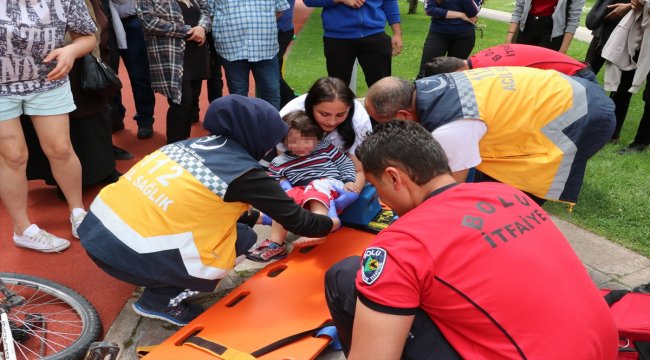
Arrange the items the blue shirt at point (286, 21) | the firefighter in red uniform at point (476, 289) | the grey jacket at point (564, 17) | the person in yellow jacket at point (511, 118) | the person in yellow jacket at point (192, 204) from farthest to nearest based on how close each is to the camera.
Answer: the blue shirt at point (286, 21) → the grey jacket at point (564, 17) → the person in yellow jacket at point (511, 118) → the person in yellow jacket at point (192, 204) → the firefighter in red uniform at point (476, 289)

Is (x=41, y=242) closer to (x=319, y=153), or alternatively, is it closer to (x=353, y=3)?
(x=319, y=153)

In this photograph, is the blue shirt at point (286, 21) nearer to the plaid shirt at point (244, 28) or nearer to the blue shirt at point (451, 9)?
the plaid shirt at point (244, 28)

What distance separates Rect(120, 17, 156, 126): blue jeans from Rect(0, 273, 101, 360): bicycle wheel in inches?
96.9

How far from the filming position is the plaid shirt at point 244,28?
13.1 ft

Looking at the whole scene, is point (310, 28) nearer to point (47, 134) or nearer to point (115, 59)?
point (115, 59)

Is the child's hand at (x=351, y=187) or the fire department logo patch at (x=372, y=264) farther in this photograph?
the child's hand at (x=351, y=187)

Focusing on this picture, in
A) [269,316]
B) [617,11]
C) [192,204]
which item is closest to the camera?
[192,204]

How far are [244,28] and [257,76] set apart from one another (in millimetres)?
450

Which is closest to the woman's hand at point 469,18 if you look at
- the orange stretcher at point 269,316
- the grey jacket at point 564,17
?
the grey jacket at point 564,17

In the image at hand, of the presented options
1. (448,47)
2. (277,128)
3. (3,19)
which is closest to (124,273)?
(277,128)

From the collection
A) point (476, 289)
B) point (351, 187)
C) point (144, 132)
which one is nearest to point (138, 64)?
point (144, 132)

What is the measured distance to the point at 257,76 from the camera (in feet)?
14.2

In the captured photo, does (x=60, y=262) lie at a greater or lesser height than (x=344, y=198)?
lesser

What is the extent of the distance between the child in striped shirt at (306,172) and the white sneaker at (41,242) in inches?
45.8
